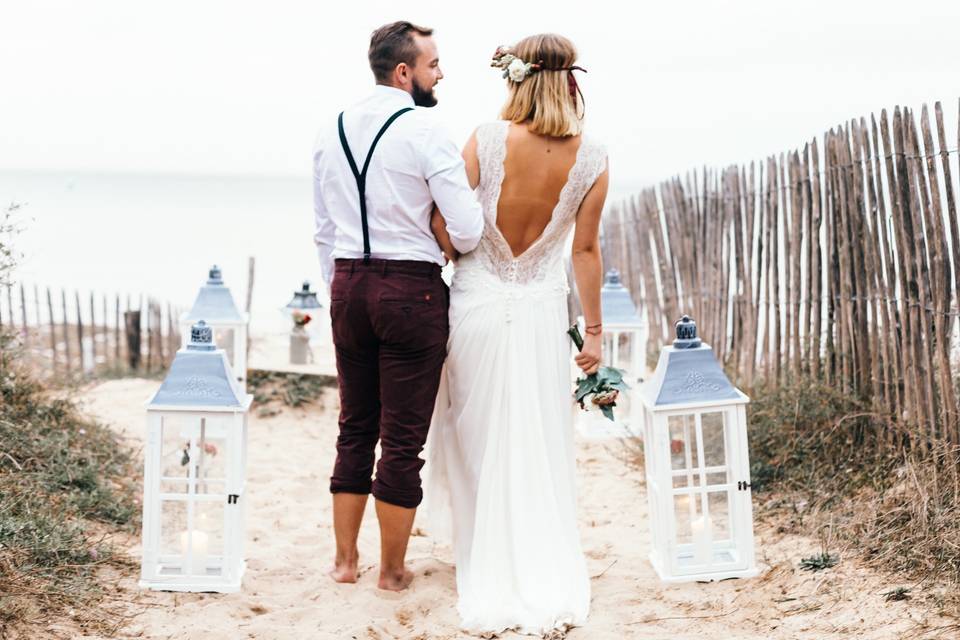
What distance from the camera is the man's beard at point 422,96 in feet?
11.2

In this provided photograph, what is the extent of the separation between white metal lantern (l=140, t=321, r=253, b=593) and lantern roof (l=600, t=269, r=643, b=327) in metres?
3.03

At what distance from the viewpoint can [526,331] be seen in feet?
11.6

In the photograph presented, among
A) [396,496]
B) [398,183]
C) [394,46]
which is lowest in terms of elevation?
[396,496]

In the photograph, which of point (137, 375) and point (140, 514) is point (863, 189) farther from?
point (137, 375)

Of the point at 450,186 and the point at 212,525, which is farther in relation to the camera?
the point at 212,525

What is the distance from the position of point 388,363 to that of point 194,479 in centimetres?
84

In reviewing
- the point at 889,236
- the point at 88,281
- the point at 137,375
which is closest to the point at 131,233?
the point at 88,281

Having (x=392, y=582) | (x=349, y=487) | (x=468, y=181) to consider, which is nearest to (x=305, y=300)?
(x=349, y=487)

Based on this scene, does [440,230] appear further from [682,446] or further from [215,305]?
[215,305]

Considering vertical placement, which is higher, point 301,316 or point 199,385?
point 301,316

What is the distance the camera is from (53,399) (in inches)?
211

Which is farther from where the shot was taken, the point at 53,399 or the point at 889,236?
the point at 53,399

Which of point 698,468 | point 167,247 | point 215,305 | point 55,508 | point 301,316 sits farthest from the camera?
point 167,247

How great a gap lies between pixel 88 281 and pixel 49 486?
21.8 meters
